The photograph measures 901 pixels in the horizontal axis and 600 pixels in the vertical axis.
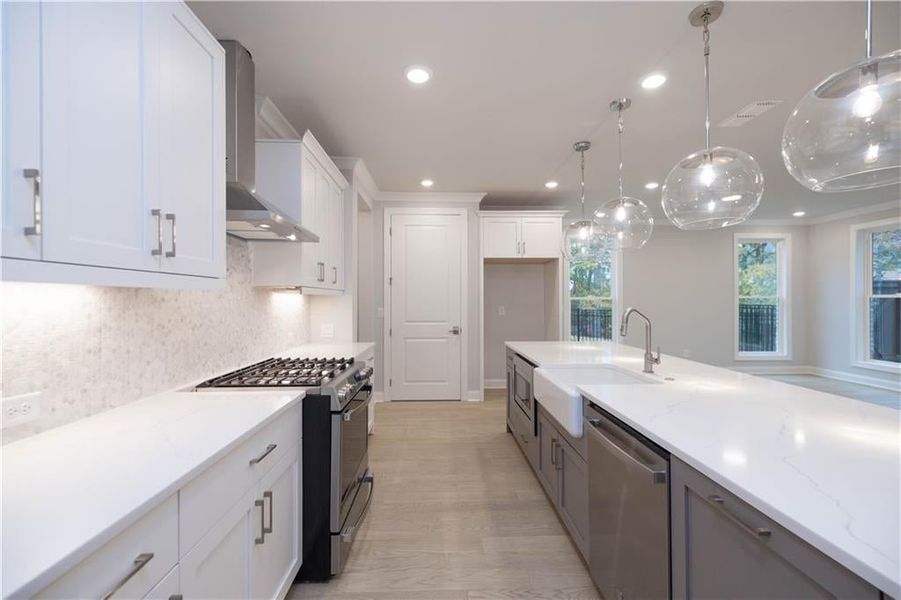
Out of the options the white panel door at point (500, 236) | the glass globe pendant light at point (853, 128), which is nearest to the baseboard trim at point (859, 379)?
the white panel door at point (500, 236)

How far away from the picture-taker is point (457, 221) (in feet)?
15.8

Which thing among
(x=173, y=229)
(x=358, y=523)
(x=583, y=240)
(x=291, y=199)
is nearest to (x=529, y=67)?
(x=583, y=240)

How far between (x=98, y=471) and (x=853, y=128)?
2220 millimetres

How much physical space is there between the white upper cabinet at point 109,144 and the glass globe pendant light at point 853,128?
6.48 feet

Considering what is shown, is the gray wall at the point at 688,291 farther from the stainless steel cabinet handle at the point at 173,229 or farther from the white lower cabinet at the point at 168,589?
the white lower cabinet at the point at 168,589

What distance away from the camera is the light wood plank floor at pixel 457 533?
5.76 ft

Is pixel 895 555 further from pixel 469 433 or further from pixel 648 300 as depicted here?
pixel 648 300

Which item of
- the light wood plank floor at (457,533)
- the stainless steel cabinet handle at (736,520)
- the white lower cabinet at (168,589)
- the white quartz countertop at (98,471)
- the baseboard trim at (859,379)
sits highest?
the white quartz countertop at (98,471)

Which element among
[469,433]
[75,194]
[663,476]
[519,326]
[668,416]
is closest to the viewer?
[75,194]

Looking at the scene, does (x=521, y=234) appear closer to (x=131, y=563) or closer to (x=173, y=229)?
(x=173, y=229)

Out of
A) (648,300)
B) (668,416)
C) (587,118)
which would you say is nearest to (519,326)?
(648,300)

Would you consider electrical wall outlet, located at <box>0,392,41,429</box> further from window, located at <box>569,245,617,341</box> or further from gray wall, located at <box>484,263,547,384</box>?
window, located at <box>569,245,617,341</box>

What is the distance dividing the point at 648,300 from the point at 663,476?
19.6ft

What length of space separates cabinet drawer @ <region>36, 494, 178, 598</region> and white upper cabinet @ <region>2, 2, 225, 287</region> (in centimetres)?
→ 59
